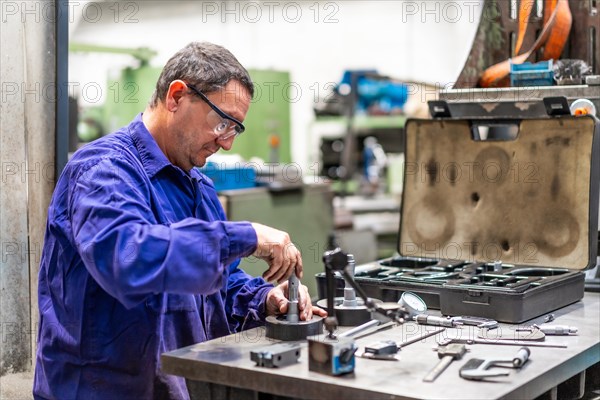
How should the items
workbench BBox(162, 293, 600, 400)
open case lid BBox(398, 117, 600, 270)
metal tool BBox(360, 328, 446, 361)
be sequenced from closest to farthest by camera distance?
workbench BBox(162, 293, 600, 400), metal tool BBox(360, 328, 446, 361), open case lid BBox(398, 117, 600, 270)

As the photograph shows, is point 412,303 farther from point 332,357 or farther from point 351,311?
point 332,357

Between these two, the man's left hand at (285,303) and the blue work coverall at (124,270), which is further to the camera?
the man's left hand at (285,303)

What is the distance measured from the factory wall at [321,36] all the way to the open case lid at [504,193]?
16.5 ft

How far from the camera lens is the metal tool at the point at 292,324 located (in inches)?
53.6

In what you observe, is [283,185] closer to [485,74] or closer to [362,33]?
[485,74]

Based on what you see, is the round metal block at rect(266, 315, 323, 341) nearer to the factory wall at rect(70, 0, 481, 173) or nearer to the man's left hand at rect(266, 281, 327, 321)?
the man's left hand at rect(266, 281, 327, 321)

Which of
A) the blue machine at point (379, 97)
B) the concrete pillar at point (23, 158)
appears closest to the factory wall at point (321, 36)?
the blue machine at point (379, 97)

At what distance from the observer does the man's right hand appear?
1293 mm

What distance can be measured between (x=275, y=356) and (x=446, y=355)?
283mm

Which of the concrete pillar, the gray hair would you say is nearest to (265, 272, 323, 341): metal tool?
the gray hair

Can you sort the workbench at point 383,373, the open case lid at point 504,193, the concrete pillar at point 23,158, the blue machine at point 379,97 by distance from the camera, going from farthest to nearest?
the blue machine at point 379,97
the open case lid at point 504,193
the concrete pillar at point 23,158
the workbench at point 383,373

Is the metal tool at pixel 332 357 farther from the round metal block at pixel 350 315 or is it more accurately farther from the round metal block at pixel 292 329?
the round metal block at pixel 350 315

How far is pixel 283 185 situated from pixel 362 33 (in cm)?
414

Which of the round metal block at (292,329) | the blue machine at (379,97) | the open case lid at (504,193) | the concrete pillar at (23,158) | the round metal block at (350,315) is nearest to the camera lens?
the round metal block at (292,329)
